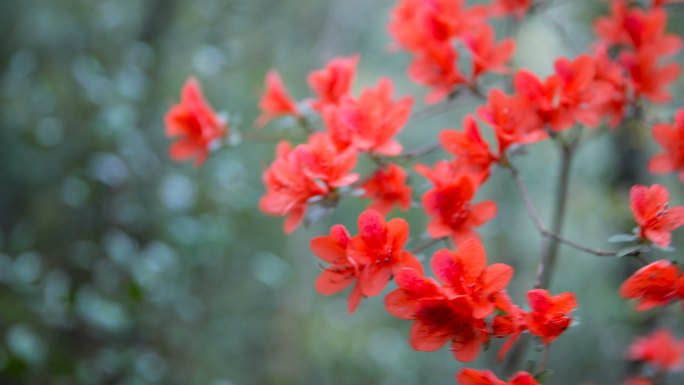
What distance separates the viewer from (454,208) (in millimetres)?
922

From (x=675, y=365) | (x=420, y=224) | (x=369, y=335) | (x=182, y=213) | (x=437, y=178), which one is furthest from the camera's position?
(x=420, y=224)

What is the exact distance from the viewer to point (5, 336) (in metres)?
1.90

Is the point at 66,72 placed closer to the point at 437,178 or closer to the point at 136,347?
the point at 136,347

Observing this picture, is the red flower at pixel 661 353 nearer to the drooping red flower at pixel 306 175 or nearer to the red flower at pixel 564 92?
the red flower at pixel 564 92

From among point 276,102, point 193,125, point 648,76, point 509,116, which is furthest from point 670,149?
point 193,125

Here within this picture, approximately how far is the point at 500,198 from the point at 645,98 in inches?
126

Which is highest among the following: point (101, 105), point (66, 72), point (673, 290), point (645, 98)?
point (66, 72)

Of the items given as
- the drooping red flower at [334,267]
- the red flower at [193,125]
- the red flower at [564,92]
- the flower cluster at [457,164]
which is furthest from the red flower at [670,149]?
the red flower at [193,125]

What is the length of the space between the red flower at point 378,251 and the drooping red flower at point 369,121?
15 cm

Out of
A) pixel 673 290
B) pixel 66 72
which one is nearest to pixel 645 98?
pixel 673 290

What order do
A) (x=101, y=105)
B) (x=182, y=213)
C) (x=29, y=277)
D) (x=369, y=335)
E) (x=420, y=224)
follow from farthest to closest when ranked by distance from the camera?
(x=420, y=224), (x=369, y=335), (x=182, y=213), (x=101, y=105), (x=29, y=277)

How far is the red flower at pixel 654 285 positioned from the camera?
82cm

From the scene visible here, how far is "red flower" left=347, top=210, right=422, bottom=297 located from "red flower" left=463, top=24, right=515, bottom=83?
17.4 inches

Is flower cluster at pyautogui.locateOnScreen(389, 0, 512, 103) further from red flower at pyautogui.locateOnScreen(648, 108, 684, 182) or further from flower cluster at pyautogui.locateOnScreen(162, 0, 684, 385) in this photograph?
red flower at pyautogui.locateOnScreen(648, 108, 684, 182)
